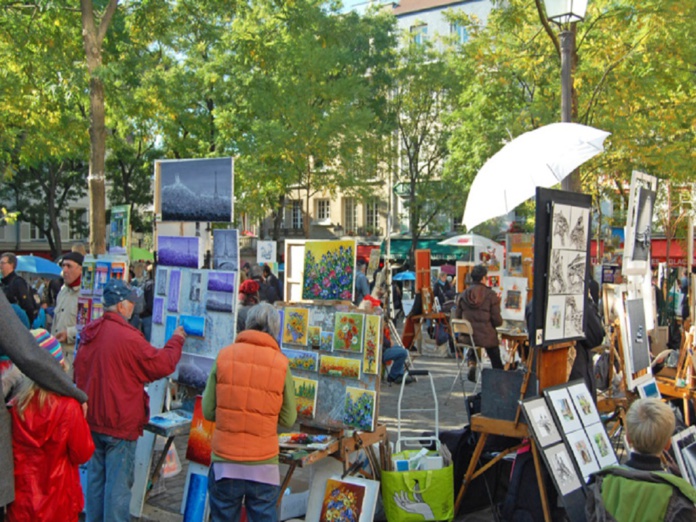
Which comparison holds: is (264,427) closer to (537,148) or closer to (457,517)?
(457,517)

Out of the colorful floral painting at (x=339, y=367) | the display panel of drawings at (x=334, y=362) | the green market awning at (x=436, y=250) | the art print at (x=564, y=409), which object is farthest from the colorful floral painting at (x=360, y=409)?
the green market awning at (x=436, y=250)

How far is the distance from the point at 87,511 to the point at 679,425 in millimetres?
3934

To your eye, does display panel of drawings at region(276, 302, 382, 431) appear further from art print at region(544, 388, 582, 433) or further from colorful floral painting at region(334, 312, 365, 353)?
art print at region(544, 388, 582, 433)

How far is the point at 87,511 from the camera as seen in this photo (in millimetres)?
4477

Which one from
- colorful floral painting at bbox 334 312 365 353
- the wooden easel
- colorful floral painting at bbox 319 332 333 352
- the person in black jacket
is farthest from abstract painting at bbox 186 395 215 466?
the person in black jacket

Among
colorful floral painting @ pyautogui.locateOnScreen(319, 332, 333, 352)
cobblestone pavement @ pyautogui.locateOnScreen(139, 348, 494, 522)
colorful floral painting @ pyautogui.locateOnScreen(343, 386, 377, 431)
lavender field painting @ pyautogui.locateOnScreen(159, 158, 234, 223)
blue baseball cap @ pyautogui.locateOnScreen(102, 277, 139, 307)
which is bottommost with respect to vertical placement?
cobblestone pavement @ pyautogui.locateOnScreen(139, 348, 494, 522)

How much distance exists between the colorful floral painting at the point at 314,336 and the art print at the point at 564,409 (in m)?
1.65

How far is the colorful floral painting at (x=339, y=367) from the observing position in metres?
4.94

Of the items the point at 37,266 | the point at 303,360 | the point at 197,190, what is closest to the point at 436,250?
the point at 37,266

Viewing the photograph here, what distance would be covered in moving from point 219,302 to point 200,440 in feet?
3.19

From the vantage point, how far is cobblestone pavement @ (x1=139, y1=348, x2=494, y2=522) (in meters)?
5.16

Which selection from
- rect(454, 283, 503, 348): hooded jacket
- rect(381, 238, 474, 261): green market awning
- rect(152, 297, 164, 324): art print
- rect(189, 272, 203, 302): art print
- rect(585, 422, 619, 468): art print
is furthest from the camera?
rect(381, 238, 474, 261): green market awning

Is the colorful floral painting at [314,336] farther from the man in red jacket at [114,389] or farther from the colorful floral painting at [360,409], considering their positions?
the man in red jacket at [114,389]

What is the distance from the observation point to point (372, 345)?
489cm
